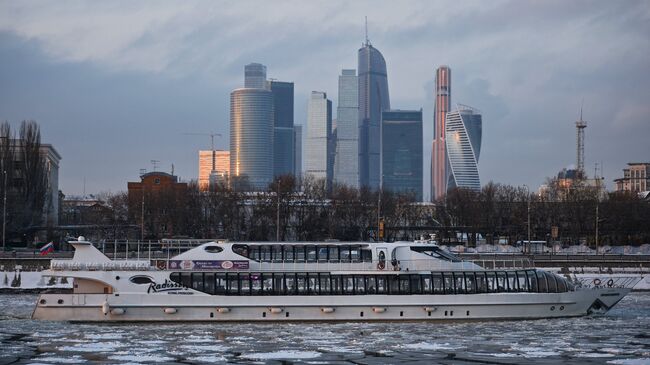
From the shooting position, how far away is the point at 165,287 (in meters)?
54.3

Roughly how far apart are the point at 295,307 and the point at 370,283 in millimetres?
4733

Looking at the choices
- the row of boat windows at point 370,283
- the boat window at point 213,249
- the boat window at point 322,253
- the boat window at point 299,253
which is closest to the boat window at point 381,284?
the row of boat windows at point 370,283

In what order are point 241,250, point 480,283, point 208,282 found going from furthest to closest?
point 241,250, point 480,283, point 208,282

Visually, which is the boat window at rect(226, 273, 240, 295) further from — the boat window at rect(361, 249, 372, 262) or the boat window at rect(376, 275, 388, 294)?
the boat window at rect(376, 275, 388, 294)

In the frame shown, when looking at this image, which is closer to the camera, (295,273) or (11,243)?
(295,273)

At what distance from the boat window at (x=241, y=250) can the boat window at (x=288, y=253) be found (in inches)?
89.8

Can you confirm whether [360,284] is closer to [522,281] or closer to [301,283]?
[301,283]

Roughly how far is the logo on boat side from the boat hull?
580 millimetres

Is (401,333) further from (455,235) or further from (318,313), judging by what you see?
(455,235)

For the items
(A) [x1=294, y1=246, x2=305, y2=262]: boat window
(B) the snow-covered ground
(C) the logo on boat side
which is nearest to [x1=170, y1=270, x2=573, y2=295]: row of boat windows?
(C) the logo on boat side

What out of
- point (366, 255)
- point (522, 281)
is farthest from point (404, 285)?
point (522, 281)

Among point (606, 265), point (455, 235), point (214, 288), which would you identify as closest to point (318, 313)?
point (214, 288)

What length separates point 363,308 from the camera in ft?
179

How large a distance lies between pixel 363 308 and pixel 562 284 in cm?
1206
